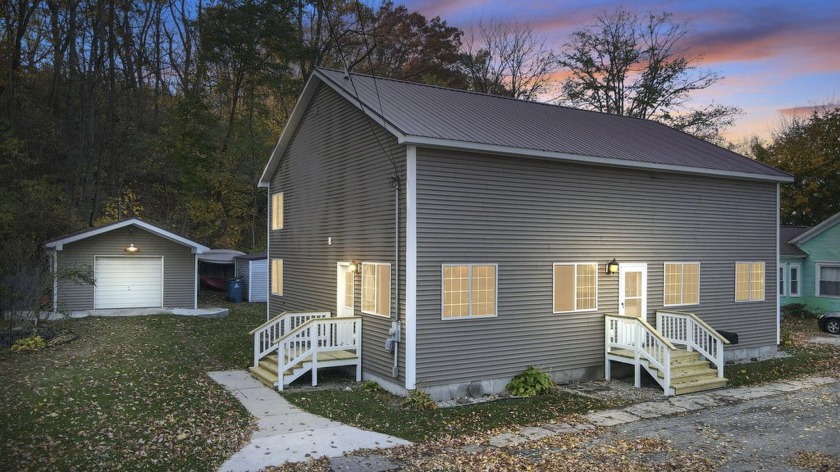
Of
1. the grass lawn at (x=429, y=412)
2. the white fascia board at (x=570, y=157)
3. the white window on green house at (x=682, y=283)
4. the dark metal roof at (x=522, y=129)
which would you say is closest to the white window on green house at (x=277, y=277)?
the dark metal roof at (x=522, y=129)

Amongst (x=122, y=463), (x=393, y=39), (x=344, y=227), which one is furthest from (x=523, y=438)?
(x=393, y=39)

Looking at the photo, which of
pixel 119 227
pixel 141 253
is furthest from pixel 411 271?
pixel 141 253

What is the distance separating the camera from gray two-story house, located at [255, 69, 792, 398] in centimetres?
1084

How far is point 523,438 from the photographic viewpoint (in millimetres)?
8719

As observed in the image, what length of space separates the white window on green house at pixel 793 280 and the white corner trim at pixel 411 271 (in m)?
21.1

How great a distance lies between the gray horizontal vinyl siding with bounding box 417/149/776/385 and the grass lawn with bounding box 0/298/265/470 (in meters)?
3.90

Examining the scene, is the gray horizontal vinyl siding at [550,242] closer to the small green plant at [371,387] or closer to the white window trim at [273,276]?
the small green plant at [371,387]

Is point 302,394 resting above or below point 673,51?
below

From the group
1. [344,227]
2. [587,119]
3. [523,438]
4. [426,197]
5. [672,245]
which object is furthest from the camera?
[587,119]

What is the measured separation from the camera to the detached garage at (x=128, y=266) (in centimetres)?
2000

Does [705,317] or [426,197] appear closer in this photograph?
[426,197]

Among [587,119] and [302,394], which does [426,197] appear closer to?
[302,394]

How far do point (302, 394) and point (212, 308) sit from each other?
12733 millimetres

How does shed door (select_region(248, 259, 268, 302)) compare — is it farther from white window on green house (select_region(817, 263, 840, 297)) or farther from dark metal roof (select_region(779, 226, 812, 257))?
white window on green house (select_region(817, 263, 840, 297))
